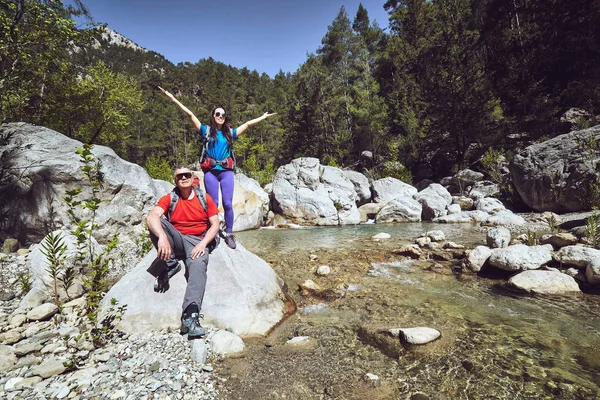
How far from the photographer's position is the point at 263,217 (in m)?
18.6

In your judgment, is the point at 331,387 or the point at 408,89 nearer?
the point at 331,387

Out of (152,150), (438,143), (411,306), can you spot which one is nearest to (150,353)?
(411,306)

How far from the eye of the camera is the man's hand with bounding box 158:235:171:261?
3862 mm

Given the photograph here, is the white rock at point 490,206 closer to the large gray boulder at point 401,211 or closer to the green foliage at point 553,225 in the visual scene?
the large gray boulder at point 401,211

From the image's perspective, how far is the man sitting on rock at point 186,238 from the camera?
377 cm

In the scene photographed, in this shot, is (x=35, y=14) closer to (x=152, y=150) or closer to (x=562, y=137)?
(x=562, y=137)

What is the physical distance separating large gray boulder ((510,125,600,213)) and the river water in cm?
1333

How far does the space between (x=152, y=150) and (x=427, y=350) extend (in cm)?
6151

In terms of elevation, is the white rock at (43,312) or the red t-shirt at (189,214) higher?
the red t-shirt at (189,214)

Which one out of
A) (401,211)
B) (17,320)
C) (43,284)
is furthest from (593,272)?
(401,211)

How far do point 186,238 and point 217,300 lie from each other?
1037 mm

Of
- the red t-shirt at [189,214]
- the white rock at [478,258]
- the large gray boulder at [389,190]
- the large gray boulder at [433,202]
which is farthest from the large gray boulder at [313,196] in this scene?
the red t-shirt at [189,214]

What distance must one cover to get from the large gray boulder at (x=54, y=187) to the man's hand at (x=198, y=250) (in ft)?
20.2

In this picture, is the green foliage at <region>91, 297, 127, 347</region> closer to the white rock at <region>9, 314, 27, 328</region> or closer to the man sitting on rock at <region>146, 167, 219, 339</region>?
the man sitting on rock at <region>146, 167, 219, 339</region>
